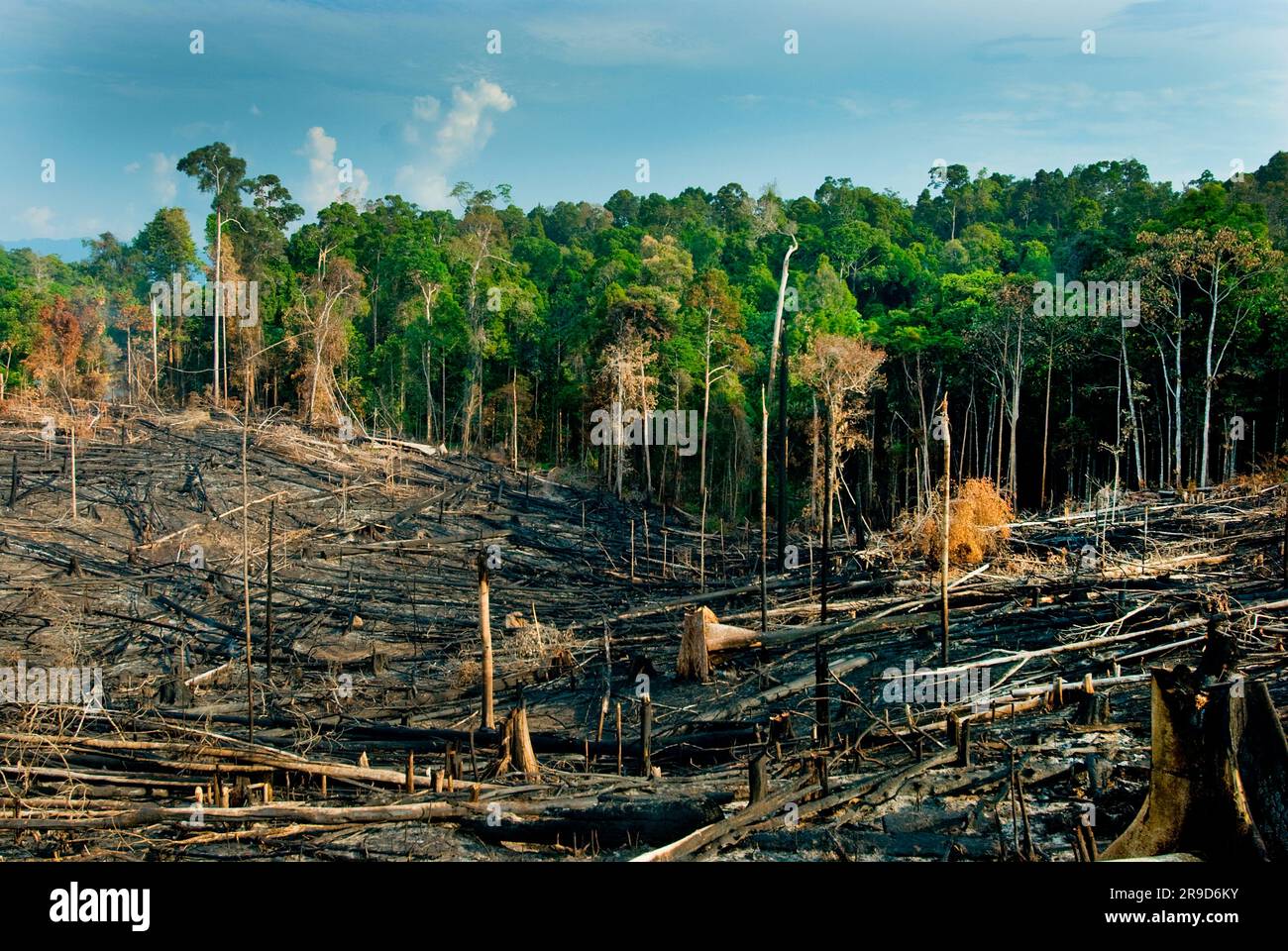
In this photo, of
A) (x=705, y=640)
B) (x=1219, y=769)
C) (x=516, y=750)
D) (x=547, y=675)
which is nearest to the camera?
(x=1219, y=769)

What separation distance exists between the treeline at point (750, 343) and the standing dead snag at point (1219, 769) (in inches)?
505

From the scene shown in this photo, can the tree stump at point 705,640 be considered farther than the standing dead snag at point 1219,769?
→ Yes

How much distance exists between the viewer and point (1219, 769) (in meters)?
6.36

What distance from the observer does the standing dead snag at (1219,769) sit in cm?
632

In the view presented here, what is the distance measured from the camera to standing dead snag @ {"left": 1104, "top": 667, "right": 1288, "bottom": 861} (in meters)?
6.32

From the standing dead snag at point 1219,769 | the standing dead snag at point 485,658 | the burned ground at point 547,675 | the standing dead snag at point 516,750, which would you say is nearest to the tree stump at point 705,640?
the burned ground at point 547,675

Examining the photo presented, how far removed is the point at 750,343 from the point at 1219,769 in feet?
136

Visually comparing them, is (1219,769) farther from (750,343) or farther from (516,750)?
(750,343)

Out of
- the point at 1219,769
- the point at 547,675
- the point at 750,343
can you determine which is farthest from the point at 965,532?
the point at 750,343

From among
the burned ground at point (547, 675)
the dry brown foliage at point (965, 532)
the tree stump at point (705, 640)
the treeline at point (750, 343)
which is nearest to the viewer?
the burned ground at point (547, 675)

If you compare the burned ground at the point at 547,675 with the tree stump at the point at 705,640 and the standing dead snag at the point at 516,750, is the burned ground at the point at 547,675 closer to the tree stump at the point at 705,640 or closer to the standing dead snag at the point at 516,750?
the standing dead snag at the point at 516,750

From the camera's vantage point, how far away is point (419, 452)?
37438 millimetres
